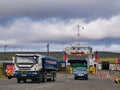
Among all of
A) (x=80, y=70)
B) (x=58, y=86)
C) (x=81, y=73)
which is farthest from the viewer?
(x=80, y=70)

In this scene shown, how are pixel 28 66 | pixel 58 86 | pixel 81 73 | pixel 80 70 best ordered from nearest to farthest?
pixel 58 86, pixel 28 66, pixel 81 73, pixel 80 70

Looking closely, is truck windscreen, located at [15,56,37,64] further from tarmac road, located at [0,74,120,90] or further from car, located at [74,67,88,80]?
car, located at [74,67,88,80]

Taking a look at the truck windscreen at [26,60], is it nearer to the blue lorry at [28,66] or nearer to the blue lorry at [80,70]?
the blue lorry at [28,66]

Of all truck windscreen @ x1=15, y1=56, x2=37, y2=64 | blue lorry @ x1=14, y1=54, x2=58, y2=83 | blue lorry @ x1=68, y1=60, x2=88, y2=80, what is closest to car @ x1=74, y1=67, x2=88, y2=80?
blue lorry @ x1=68, y1=60, x2=88, y2=80

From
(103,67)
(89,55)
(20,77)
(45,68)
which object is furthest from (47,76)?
(103,67)

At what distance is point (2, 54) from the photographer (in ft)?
550

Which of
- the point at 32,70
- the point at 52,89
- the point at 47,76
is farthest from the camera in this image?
the point at 47,76

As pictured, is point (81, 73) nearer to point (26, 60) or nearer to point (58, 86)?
point (26, 60)

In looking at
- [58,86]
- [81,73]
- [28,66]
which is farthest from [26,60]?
[81,73]

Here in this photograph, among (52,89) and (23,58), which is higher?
(23,58)

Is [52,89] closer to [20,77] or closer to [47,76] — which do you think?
[20,77]

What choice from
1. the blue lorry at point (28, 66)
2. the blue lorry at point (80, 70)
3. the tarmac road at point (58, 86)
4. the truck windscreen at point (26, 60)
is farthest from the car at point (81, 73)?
the truck windscreen at point (26, 60)

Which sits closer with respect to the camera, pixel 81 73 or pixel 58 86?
pixel 58 86

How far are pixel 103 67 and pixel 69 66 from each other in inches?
2355
